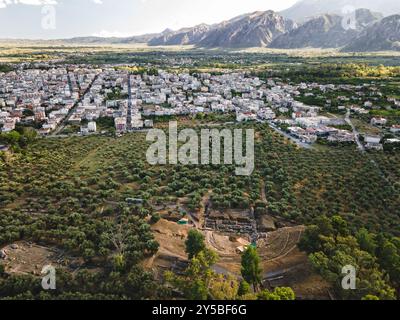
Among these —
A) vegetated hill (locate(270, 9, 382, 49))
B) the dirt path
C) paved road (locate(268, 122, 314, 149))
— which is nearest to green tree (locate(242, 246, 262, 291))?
the dirt path

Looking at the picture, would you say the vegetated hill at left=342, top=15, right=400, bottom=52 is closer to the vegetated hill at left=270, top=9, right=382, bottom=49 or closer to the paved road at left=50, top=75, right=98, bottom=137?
the vegetated hill at left=270, top=9, right=382, bottom=49

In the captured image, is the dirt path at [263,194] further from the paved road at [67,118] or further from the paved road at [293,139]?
the paved road at [67,118]

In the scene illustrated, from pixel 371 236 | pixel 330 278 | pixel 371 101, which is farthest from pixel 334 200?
pixel 371 101

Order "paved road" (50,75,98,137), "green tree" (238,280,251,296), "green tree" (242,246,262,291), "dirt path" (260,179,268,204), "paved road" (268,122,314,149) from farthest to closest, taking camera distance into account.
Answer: "paved road" (50,75,98,137), "paved road" (268,122,314,149), "dirt path" (260,179,268,204), "green tree" (242,246,262,291), "green tree" (238,280,251,296)

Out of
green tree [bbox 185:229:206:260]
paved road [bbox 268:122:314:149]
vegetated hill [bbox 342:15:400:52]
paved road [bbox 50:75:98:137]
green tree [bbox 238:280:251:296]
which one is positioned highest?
vegetated hill [bbox 342:15:400:52]

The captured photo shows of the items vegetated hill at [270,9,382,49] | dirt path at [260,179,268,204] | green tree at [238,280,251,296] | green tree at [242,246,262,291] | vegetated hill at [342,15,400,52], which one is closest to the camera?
green tree at [238,280,251,296]

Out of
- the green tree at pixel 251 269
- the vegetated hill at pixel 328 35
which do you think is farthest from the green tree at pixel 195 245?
the vegetated hill at pixel 328 35

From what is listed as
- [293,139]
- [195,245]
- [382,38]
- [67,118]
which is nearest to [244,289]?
[195,245]

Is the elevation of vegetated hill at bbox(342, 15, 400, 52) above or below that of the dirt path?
above
